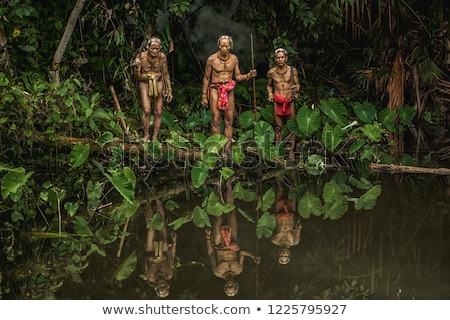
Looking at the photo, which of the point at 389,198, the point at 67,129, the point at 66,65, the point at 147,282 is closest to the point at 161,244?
the point at 147,282

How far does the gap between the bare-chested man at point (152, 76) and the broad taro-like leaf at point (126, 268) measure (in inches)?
122

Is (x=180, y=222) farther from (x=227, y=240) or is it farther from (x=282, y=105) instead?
(x=282, y=105)

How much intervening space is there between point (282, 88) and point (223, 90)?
729mm

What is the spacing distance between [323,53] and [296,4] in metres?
2.22

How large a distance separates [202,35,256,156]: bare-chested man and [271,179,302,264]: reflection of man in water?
1.33m

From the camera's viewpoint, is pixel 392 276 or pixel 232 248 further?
pixel 232 248

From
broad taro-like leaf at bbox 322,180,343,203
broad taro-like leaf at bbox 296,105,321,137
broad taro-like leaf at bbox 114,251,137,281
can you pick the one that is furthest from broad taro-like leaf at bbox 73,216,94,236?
broad taro-like leaf at bbox 296,105,321,137

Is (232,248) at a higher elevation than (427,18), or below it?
below

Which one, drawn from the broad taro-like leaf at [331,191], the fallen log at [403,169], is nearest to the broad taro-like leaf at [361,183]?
the broad taro-like leaf at [331,191]

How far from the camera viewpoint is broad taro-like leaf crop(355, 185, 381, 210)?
253 inches

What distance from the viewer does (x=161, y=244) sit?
5.31 metres

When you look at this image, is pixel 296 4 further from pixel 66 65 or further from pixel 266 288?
pixel 266 288

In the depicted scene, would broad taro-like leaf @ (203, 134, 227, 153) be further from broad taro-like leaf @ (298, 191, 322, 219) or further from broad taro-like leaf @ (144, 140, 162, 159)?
broad taro-like leaf @ (298, 191, 322, 219)

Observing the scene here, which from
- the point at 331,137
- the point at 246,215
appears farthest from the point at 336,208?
the point at 331,137
